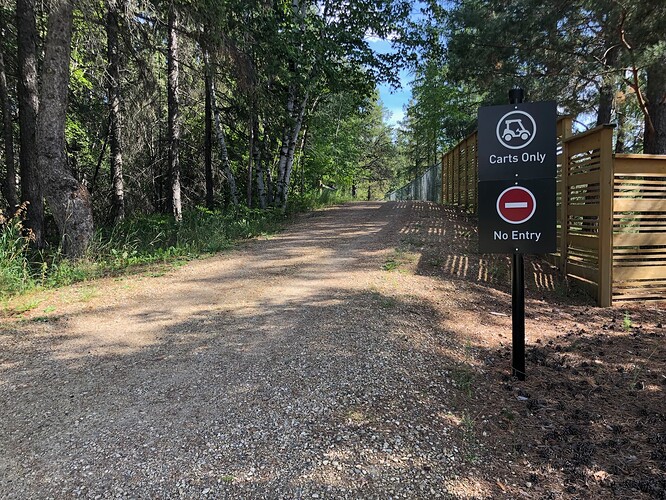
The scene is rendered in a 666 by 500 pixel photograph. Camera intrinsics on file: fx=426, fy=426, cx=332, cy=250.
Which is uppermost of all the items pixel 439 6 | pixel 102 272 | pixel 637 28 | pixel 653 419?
pixel 439 6

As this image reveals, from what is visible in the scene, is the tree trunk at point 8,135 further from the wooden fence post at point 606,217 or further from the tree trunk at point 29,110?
the wooden fence post at point 606,217

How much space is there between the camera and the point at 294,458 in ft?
7.47

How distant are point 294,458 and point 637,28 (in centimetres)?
811

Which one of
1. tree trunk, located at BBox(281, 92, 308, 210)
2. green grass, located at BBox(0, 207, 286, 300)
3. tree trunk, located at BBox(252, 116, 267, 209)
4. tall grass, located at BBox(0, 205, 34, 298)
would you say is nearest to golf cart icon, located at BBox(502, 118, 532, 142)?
green grass, located at BBox(0, 207, 286, 300)

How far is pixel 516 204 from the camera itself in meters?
3.04

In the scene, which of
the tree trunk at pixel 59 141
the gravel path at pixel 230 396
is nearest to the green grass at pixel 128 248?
the tree trunk at pixel 59 141

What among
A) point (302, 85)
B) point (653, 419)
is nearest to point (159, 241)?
point (302, 85)

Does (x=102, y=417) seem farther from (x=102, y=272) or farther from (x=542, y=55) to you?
(x=542, y=55)

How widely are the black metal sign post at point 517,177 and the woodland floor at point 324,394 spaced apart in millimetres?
1089

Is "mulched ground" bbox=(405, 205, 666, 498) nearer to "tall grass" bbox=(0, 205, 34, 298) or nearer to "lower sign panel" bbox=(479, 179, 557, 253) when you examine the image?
"lower sign panel" bbox=(479, 179, 557, 253)

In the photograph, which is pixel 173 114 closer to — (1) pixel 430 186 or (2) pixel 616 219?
(2) pixel 616 219

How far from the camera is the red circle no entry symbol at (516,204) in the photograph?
9.91 feet

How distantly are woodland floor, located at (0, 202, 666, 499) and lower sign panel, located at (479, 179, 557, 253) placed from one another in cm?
104

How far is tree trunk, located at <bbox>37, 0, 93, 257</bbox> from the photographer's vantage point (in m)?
6.41
